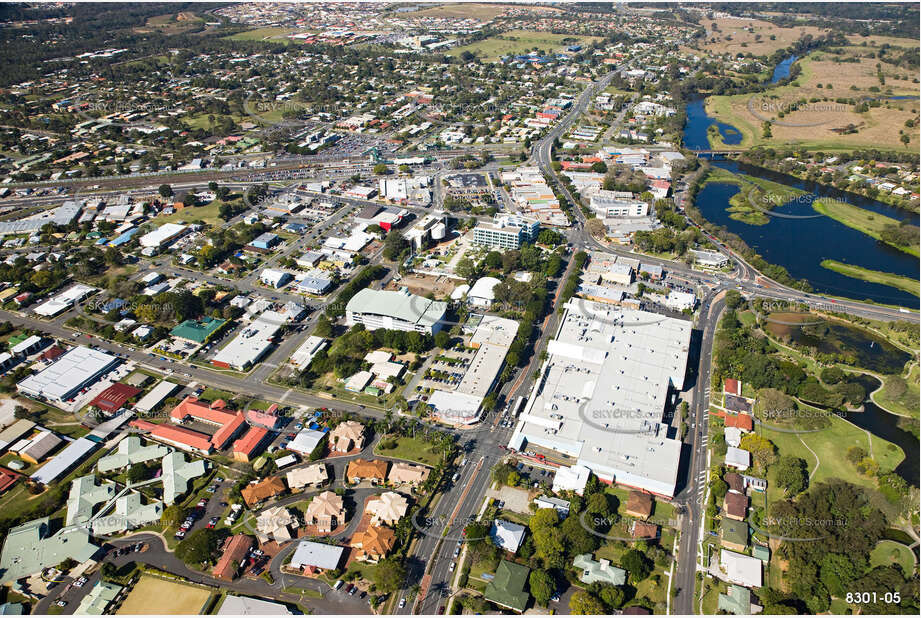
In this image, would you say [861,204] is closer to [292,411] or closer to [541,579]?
[541,579]

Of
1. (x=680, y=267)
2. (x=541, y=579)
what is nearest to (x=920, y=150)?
(x=680, y=267)

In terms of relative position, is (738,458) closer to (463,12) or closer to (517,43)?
(517,43)

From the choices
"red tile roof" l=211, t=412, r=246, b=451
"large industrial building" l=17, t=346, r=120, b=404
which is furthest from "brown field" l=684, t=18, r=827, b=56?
"large industrial building" l=17, t=346, r=120, b=404

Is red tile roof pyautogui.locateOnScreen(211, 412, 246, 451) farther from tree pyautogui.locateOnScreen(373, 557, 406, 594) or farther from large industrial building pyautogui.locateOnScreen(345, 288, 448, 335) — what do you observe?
tree pyautogui.locateOnScreen(373, 557, 406, 594)

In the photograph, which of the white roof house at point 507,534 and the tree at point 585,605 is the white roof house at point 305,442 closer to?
the white roof house at point 507,534

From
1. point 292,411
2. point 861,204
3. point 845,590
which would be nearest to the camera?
point 845,590
